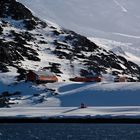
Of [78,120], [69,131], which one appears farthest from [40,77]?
[69,131]

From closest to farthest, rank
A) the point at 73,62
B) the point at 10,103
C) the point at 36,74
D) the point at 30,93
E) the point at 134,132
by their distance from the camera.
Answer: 1. the point at 134,132
2. the point at 10,103
3. the point at 30,93
4. the point at 36,74
5. the point at 73,62

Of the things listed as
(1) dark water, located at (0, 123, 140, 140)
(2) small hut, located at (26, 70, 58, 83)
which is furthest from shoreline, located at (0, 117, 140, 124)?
(2) small hut, located at (26, 70, 58, 83)

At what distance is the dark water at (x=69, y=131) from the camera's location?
283ft

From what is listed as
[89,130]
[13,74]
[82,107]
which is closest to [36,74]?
[13,74]

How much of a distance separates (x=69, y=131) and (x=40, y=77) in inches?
2364

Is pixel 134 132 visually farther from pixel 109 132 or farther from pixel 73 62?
pixel 73 62

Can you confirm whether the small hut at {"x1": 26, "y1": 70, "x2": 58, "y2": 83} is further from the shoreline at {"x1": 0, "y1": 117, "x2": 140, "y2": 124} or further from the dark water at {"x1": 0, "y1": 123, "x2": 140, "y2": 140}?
the dark water at {"x1": 0, "y1": 123, "x2": 140, "y2": 140}

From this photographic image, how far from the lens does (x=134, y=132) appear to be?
9250 cm

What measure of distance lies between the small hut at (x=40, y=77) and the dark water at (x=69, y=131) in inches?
1867

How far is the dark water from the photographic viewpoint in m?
86.3

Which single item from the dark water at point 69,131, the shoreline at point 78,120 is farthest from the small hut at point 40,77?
the dark water at point 69,131

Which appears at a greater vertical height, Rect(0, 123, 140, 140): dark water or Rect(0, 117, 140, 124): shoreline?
Rect(0, 117, 140, 124): shoreline

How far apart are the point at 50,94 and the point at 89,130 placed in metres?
44.2

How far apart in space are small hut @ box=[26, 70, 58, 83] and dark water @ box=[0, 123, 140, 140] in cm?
4743
